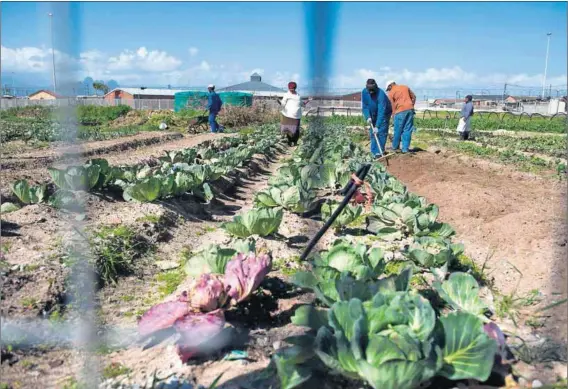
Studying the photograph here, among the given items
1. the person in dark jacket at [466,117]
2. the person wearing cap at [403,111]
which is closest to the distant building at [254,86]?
the person wearing cap at [403,111]

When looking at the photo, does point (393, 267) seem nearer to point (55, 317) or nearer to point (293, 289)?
point (293, 289)

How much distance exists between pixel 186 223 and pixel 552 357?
3.70 metres

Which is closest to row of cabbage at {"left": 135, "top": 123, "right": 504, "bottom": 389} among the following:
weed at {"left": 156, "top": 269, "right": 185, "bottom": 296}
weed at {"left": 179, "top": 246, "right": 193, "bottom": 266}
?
weed at {"left": 156, "top": 269, "right": 185, "bottom": 296}

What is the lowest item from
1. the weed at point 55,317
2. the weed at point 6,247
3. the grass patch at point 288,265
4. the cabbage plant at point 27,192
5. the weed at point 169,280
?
the weed at point 169,280

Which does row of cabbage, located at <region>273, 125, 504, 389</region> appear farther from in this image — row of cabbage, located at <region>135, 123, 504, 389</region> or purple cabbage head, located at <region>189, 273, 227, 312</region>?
purple cabbage head, located at <region>189, 273, 227, 312</region>

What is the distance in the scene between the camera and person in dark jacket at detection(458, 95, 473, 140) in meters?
15.8

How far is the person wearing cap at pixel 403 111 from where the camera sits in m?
10.7

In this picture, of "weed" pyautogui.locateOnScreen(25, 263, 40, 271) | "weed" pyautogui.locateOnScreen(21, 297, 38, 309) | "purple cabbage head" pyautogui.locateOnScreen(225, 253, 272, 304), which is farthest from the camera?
"weed" pyautogui.locateOnScreen(25, 263, 40, 271)

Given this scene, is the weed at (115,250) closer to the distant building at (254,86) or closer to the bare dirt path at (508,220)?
the distant building at (254,86)

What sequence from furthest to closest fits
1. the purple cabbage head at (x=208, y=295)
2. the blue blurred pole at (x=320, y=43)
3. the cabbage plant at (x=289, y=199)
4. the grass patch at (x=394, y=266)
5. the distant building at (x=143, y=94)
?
the distant building at (x=143, y=94) < the cabbage plant at (x=289, y=199) < the grass patch at (x=394, y=266) < the purple cabbage head at (x=208, y=295) < the blue blurred pole at (x=320, y=43)

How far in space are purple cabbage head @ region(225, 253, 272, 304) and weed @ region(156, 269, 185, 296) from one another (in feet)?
2.63

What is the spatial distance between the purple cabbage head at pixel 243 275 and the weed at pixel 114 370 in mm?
625

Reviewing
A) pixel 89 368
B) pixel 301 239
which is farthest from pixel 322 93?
pixel 301 239

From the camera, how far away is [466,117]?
1630 centimetres
